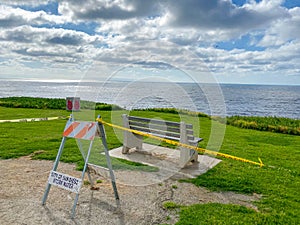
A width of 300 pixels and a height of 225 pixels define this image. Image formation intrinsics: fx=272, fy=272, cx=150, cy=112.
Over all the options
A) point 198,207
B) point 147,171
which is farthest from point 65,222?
point 147,171

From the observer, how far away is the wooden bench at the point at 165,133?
219 inches

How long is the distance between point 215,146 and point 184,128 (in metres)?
3.43

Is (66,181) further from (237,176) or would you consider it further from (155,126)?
(237,176)

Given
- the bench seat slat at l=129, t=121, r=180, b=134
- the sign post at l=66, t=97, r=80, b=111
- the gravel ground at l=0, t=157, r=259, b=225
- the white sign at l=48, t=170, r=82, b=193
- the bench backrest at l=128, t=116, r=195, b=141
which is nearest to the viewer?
the gravel ground at l=0, t=157, r=259, b=225

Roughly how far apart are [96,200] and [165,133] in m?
2.33

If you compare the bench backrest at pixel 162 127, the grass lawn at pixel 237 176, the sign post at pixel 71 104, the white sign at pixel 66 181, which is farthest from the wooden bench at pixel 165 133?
the white sign at pixel 66 181

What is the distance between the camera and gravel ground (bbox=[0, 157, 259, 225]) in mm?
3510

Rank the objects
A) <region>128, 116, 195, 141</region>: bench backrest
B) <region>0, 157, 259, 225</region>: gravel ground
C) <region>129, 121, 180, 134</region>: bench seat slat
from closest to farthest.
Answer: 1. <region>0, 157, 259, 225</region>: gravel ground
2. <region>128, 116, 195, 141</region>: bench backrest
3. <region>129, 121, 180, 134</region>: bench seat slat

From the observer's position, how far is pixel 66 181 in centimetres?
376

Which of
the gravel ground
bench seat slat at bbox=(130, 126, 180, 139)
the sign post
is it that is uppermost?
the sign post

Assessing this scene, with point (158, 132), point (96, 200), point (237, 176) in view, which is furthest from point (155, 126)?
point (96, 200)

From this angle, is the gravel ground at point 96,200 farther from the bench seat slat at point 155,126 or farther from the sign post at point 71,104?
the sign post at point 71,104

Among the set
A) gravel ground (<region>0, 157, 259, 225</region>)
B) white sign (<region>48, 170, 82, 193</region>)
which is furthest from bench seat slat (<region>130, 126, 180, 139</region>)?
white sign (<region>48, 170, 82, 193</region>)

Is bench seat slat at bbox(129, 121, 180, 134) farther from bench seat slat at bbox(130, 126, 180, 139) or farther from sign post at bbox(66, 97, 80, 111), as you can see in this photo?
sign post at bbox(66, 97, 80, 111)
